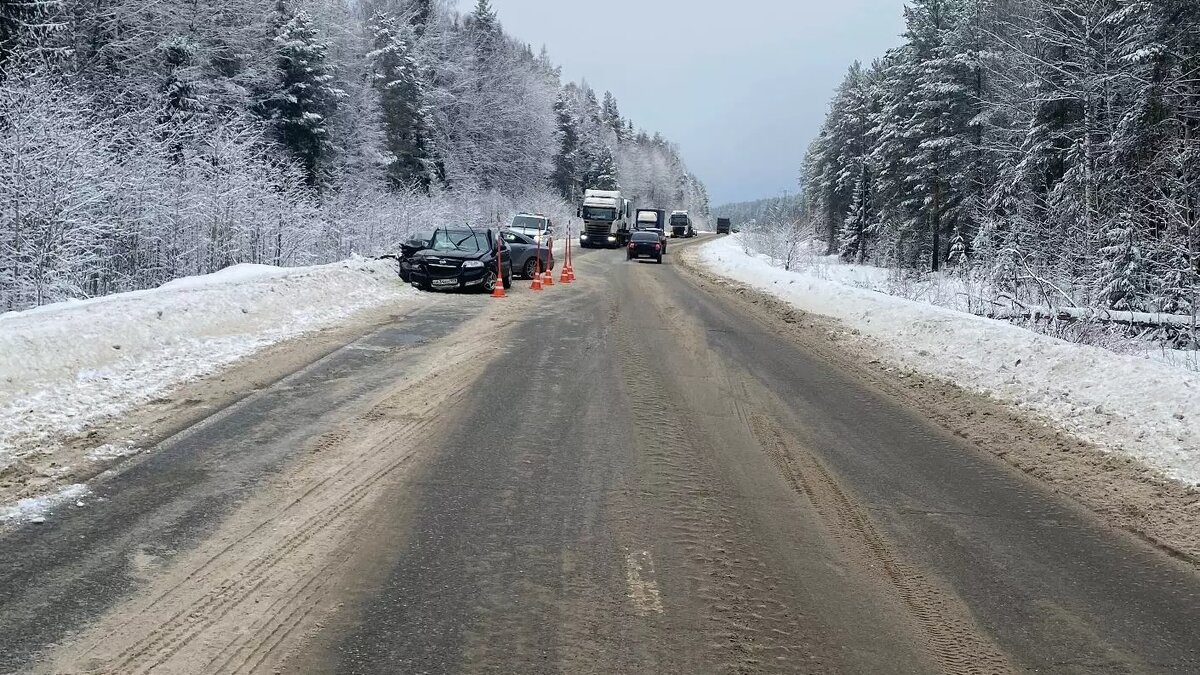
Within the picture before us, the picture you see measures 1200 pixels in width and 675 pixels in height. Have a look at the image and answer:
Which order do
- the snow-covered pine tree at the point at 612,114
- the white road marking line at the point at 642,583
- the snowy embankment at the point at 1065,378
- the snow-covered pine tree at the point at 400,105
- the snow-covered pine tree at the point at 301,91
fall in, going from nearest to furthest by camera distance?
the white road marking line at the point at 642,583 < the snowy embankment at the point at 1065,378 < the snow-covered pine tree at the point at 301,91 < the snow-covered pine tree at the point at 400,105 < the snow-covered pine tree at the point at 612,114

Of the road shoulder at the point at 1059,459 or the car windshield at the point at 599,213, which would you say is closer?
the road shoulder at the point at 1059,459

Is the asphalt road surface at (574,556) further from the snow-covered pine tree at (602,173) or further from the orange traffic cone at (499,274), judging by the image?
the snow-covered pine tree at (602,173)

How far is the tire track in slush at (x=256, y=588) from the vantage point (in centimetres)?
298

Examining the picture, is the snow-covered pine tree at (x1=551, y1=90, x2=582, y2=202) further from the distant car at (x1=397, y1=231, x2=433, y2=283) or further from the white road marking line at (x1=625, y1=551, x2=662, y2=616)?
the white road marking line at (x1=625, y1=551, x2=662, y2=616)

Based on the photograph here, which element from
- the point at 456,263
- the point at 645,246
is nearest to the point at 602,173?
the point at 645,246

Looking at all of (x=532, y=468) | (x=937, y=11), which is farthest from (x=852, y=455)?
(x=937, y=11)

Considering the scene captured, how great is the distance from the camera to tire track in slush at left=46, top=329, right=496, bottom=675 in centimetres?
298

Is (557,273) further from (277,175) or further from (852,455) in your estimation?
(852,455)

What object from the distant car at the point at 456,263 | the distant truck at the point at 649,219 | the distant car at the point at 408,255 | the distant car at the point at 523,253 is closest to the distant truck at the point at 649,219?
the distant truck at the point at 649,219

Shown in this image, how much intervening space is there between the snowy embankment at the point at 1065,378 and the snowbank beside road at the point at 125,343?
8.84 meters

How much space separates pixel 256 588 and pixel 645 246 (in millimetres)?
34439

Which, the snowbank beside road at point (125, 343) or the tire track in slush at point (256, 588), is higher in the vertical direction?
the snowbank beside road at point (125, 343)

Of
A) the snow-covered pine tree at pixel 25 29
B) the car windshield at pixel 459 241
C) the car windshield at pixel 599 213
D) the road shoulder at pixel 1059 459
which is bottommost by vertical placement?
the road shoulder at pixel 1059 459

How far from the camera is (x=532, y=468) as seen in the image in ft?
17.9
